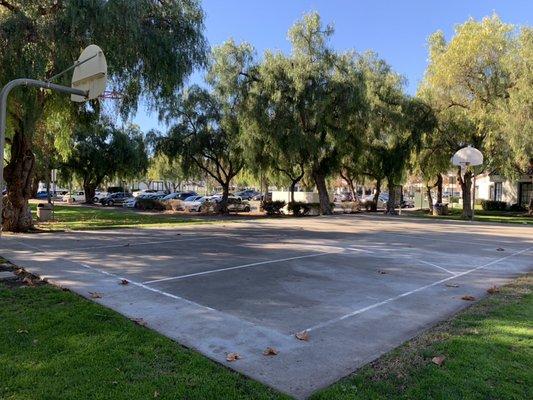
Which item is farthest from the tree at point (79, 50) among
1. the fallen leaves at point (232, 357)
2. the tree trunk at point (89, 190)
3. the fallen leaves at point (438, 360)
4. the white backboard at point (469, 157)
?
the tree trunk at point (89, 190)

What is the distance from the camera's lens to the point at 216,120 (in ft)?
103

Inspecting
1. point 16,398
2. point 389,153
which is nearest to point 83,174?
point 389,153

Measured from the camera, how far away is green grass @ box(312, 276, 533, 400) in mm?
3537

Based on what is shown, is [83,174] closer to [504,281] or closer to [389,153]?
[389,153]

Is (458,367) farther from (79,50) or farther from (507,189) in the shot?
(507,189)

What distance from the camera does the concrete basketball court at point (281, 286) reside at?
14.9 feet

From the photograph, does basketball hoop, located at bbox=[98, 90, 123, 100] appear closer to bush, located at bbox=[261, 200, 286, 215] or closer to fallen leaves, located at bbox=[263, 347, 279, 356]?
fallen leaves, located at bbox=[263, 347, 279, 356]

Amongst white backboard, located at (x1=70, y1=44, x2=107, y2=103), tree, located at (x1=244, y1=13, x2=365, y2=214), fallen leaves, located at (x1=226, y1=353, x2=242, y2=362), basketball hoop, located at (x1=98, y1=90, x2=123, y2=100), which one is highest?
tree, located at (x1=244, y1=13, x2=365, y2=214)

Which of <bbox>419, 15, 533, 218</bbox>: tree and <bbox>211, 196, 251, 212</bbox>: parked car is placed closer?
<bbox>419, 15, 533, 218</bbox>: tree

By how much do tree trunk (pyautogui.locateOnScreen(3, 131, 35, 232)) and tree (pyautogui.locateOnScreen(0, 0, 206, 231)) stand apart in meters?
0.03

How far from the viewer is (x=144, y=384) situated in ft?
11.7

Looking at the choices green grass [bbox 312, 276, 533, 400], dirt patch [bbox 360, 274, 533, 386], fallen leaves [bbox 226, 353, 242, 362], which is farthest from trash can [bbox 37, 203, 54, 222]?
green grass [bbox 312, 276, 533, 400]

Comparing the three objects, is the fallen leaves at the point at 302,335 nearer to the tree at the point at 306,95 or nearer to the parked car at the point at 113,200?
the tree at the point at 306,95

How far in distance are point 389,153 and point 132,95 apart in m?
22.4
